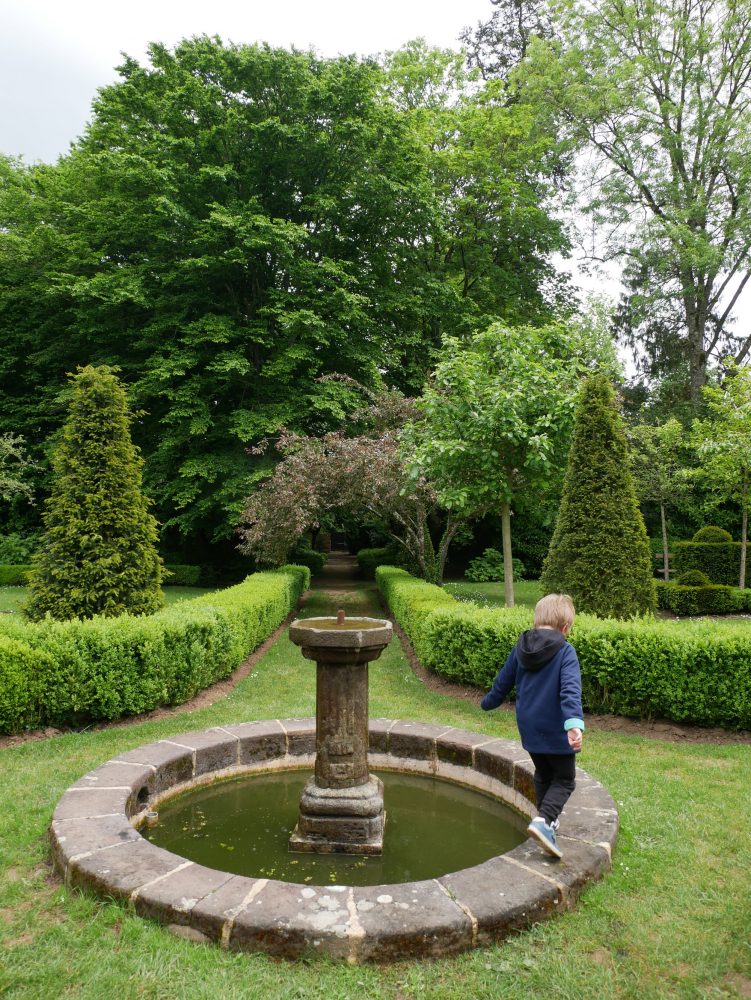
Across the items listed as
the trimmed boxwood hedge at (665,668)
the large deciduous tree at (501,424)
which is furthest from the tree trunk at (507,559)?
the trimmed boxwood hedge at (665,668)

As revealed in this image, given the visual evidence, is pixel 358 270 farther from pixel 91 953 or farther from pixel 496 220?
pixel 91 953

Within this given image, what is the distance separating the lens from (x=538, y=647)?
12.0ft

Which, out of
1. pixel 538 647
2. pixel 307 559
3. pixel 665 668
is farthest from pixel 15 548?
pixel 538 647

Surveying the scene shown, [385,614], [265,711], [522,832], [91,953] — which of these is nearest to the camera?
[91,953]

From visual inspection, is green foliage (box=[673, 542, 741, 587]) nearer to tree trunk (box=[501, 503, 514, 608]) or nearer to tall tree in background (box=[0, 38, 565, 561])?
tall tree in background (box=[0, 38, 565, 561])

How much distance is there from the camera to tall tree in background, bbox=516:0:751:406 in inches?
901

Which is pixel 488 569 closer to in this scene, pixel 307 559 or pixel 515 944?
pixel 307 559

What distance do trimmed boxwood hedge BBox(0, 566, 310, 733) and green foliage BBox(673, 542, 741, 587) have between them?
15640 millimetres

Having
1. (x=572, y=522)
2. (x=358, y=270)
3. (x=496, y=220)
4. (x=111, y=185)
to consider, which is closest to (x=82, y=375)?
(x=572, y=522)

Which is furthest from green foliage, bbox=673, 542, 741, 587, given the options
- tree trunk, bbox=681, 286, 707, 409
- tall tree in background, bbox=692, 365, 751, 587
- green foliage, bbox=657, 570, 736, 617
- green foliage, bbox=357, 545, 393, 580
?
green foliage, bbox=357, 545, 393, 580

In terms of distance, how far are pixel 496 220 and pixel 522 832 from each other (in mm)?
20919

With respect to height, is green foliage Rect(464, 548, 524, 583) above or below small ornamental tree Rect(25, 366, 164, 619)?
below

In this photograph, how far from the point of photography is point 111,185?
18359mm

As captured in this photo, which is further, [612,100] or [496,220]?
[612,100]
